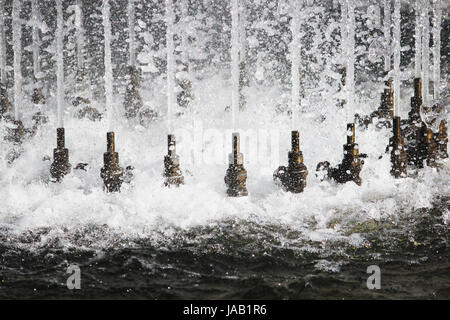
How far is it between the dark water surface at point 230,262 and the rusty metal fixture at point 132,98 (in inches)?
213

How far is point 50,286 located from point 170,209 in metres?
1.94

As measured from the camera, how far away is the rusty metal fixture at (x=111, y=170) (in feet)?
18.3

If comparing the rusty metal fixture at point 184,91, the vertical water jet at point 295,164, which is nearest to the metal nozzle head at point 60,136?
the vertical water jet at point 295,164

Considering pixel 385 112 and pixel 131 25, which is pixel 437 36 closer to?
pixel 385 112

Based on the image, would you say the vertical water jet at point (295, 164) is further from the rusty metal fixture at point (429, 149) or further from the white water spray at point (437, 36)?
the white water spray at point (437, 36)

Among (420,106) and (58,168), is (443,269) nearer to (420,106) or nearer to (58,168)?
(420,106)

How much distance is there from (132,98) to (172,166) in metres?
4.51

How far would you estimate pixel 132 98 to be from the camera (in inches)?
384

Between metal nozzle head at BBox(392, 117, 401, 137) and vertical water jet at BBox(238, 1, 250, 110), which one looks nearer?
metal nozzle head at BBox(392, 117, 401, 137)

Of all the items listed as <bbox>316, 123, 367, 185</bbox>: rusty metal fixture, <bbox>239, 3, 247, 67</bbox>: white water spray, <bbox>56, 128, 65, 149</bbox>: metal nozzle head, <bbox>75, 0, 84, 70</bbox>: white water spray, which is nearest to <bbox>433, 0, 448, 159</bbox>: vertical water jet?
<bbox>316, 123, 367, 185</bbox>: rusty metal fixture

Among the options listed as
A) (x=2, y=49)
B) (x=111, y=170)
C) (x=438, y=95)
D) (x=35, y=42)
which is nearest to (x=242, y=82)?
(x=438, y=95)

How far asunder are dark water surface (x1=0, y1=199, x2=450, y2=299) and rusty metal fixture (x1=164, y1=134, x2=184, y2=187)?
1.17 meters

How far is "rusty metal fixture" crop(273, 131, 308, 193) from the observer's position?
216 inches

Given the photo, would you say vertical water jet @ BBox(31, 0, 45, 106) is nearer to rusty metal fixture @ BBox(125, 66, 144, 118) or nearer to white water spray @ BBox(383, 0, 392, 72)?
rusty metal fixture @ BBox(125, 66, 144, 118)
